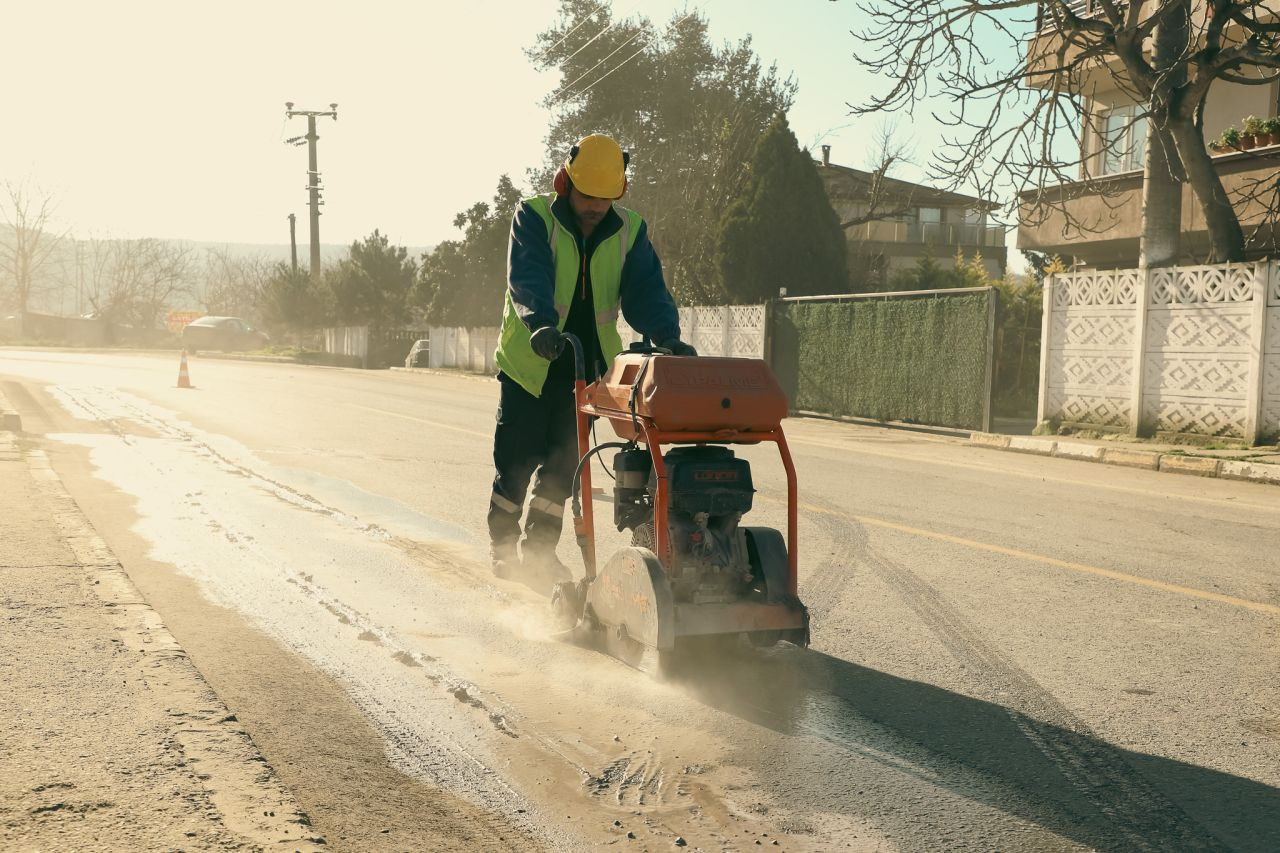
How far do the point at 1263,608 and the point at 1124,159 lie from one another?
20083 mm

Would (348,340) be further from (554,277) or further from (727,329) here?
(554,277)

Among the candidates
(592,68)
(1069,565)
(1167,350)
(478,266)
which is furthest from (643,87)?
(1069,565)

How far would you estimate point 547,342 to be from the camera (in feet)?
15.2

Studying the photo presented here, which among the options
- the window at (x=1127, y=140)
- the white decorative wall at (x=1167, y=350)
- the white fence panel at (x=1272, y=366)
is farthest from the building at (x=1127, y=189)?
the white fence panel at (x=1272, y=366)

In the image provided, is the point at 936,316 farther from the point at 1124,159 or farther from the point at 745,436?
the point at 745,436

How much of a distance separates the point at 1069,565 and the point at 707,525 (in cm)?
300

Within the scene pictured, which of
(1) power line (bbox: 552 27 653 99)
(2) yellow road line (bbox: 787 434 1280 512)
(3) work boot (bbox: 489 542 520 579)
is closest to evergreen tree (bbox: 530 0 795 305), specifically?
(1) power line (bbox: 552 27 653 99)

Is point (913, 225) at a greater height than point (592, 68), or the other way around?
point (592, 68)

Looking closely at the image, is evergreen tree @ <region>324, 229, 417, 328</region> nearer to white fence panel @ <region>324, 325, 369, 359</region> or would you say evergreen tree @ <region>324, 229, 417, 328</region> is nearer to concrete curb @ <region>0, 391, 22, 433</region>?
white fence panel @ <region>324, 325, 369, 359</region>

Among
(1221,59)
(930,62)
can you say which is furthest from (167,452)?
(1221,59)

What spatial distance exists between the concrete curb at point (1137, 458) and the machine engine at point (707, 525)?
9.01 m

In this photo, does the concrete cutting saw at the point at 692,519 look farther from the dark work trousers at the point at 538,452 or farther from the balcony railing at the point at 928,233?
the balcony railing at the point at 928,233

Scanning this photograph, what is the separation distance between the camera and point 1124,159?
23641 mm

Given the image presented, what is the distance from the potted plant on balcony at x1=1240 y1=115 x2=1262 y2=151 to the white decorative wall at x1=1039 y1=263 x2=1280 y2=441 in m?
5.08
